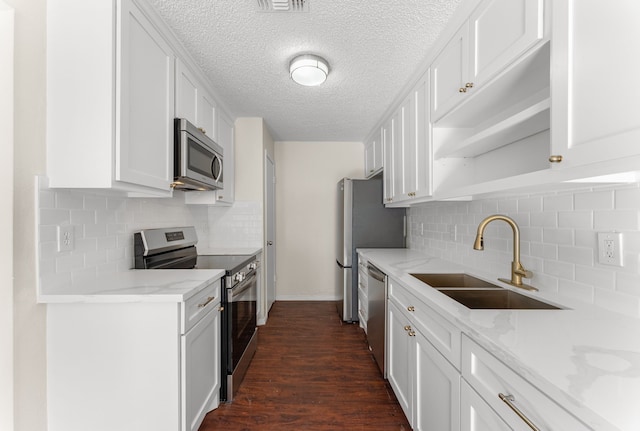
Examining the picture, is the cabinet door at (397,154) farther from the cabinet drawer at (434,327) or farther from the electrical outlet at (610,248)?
the electrical outlet at (610,248)

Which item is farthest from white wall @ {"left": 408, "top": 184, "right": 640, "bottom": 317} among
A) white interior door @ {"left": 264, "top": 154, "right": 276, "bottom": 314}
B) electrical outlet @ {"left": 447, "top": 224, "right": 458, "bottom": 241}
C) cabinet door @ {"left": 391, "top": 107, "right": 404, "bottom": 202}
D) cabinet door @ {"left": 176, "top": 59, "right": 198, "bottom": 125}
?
white interior door @ {"left": 264, "top": 154, "right": 276, "bottom": 314}

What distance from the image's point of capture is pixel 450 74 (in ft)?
5.56

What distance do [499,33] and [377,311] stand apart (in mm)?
1890

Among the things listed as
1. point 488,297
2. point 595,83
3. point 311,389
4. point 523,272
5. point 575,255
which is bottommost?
point 311,389

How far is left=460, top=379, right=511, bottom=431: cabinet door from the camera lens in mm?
852

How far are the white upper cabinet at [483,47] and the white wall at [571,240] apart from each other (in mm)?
628

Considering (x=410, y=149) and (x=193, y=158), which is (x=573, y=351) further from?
(x=193, y=158)

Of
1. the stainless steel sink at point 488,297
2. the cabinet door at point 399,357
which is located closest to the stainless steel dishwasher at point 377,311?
the cabinet door at point 399,357

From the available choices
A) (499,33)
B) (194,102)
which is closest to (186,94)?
(194,102)

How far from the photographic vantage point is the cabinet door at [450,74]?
5.04 feet

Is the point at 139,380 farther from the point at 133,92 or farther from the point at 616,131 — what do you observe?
the point at 616,131

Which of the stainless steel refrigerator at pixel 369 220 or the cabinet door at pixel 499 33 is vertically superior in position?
the cabinet door at pixel 499 33

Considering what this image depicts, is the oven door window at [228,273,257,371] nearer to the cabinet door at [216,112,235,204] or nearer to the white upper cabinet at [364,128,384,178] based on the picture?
the cabinet door at [216,112,235,204]

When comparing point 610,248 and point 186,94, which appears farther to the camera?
point 186,94
